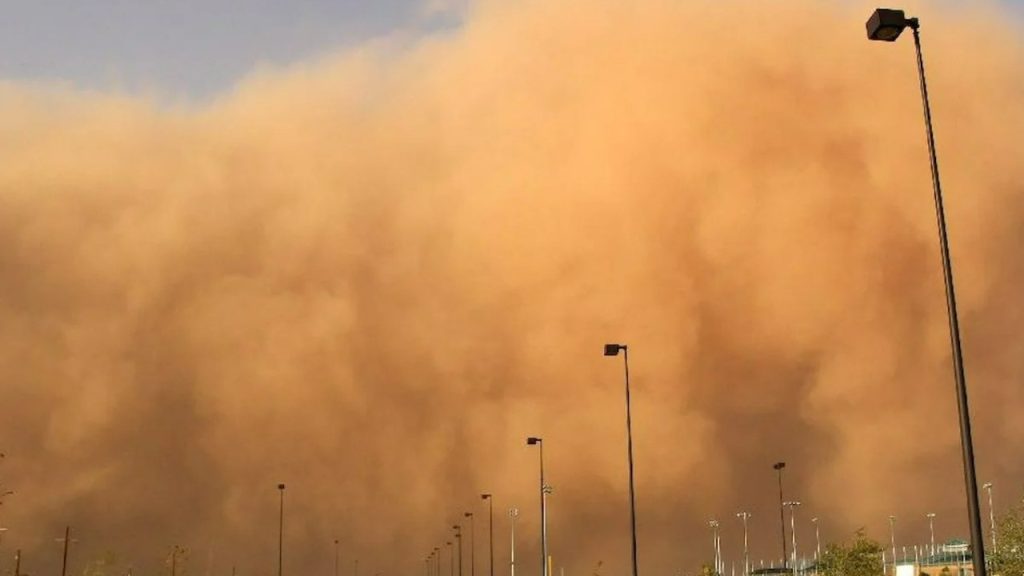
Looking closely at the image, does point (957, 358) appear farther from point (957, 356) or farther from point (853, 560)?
point (853, 560)

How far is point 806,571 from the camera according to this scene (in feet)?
379

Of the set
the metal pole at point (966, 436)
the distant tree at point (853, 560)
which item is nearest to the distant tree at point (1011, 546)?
the distant tree at point (853, 560)

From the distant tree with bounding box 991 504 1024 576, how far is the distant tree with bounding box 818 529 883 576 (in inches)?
897

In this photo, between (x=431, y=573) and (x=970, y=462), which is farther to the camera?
(x=431, y=573)

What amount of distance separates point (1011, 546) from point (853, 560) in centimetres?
2542

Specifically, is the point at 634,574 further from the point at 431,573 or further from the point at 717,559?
the point at 431,573

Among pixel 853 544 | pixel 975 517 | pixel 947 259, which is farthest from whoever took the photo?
pixel 853 544

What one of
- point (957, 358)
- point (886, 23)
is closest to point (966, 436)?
point (957, 358)

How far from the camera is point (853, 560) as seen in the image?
66.4 m

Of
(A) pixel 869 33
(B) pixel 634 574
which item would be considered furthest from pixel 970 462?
(B) pixel 634 574

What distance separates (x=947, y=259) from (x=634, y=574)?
16.5 metres

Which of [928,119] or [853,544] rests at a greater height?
[928,119]

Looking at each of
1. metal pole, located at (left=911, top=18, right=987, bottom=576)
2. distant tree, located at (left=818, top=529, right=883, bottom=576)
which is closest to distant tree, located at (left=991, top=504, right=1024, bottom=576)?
distant tree, located at (left=818, top=529, right=883, bottom=576)

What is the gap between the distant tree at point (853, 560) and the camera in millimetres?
65688
